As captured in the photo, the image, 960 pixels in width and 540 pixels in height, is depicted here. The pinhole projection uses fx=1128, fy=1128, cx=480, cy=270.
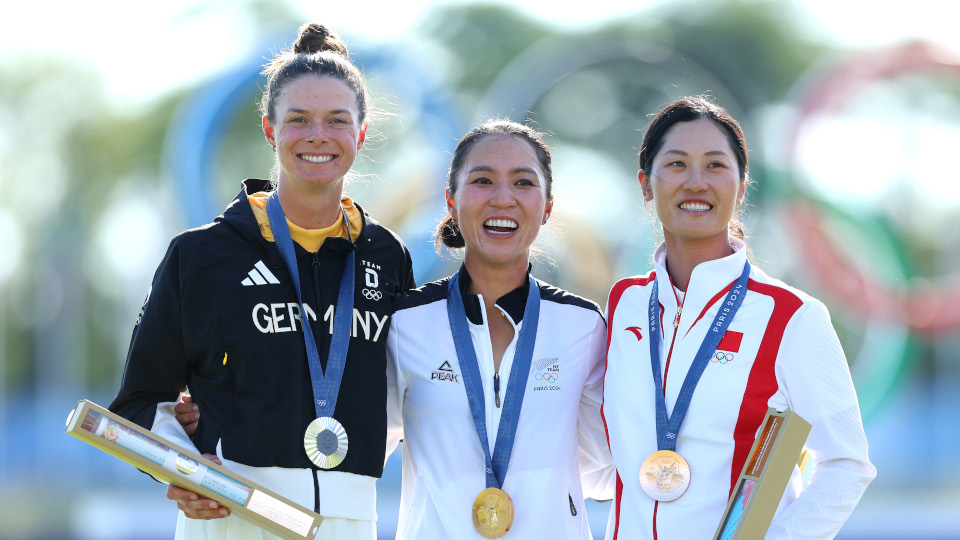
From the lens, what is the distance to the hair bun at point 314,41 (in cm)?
442

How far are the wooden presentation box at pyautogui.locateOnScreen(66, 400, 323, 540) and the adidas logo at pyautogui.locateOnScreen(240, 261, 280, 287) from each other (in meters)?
0.74

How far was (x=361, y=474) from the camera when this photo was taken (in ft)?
12.9

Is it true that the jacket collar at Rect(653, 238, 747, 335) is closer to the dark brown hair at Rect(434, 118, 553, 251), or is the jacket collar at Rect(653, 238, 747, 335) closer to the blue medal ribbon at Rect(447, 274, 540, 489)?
the blue medal ribbon at Rect(447, 274, 540, 489)

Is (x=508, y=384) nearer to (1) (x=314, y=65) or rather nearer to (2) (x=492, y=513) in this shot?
(2) (x=492, y=513)

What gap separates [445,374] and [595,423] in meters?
0.61

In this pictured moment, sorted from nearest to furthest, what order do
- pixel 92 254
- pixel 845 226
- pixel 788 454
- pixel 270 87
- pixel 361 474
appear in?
pixel 788 454, pixel 361 474, pixel 270 87, pixel 845 226, pixel 92 254

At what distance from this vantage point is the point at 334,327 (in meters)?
3.97

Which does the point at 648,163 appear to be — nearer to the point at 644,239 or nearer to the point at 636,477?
the point at 636,477

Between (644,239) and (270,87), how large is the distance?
9659 millimetres

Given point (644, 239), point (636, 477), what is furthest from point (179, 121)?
point (636, 477)

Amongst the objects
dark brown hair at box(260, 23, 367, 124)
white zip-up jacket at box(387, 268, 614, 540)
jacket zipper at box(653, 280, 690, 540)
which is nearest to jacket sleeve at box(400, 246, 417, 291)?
white zip-up jacket at box(387, 268, 614, 540)

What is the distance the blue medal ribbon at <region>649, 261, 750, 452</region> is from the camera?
11.8 ft

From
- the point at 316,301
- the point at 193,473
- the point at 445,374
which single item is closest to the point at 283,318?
the point at 316,301

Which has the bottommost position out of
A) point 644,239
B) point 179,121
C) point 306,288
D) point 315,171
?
point 306,288
